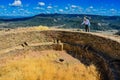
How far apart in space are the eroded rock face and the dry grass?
0.84 m

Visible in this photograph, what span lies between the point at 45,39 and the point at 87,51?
13.5 feet

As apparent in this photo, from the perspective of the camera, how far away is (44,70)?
540 inches

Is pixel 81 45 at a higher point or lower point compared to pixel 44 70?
higher

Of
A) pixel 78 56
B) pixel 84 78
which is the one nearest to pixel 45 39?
pixel 78 56

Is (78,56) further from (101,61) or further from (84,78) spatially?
(84,78)

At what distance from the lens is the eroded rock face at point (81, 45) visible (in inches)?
579

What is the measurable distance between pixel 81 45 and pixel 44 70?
593cm

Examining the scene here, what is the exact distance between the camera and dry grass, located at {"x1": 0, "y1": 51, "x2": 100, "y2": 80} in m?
12.4

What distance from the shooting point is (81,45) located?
18.9 meters

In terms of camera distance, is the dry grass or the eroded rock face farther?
the eroded rock face

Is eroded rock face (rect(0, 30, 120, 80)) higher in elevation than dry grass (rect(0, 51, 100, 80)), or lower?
higher

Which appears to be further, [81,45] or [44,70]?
[81,45]

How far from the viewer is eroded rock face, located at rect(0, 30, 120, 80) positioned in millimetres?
14700

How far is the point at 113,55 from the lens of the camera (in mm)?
14773
